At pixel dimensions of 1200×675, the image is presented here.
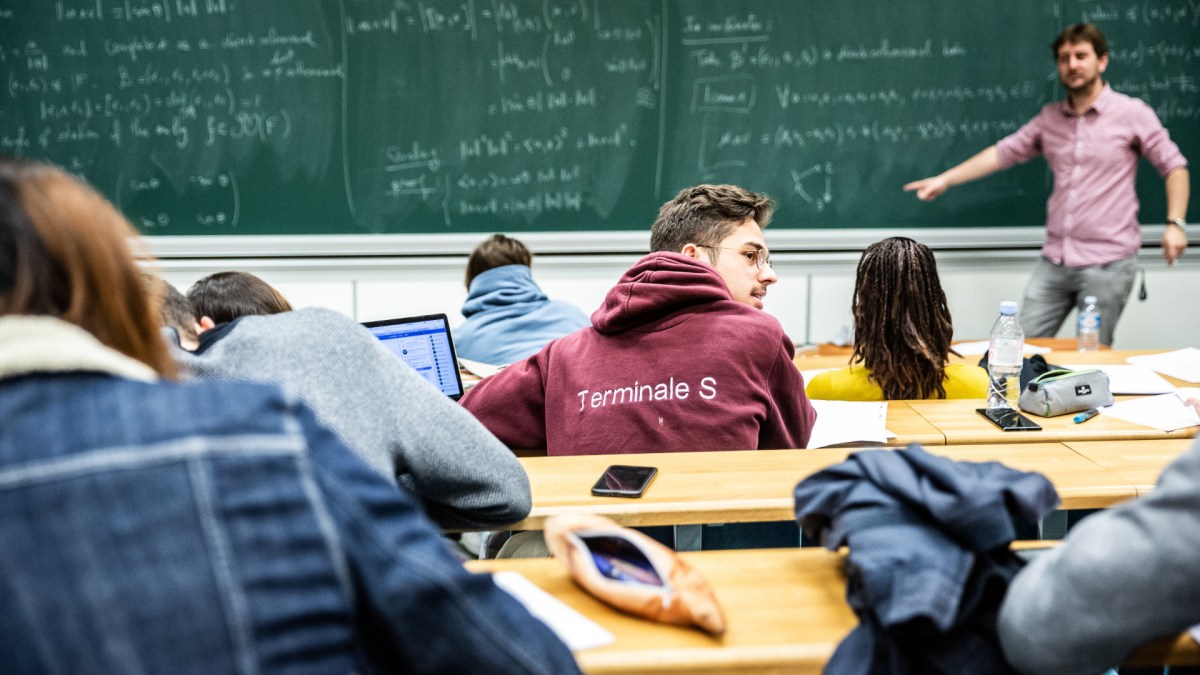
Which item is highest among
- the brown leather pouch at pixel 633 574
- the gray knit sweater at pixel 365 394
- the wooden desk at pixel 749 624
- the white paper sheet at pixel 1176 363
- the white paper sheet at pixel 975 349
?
the gray knit sweater at pixel 365 394

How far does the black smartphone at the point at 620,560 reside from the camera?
1227mm

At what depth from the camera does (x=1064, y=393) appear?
7.76 ft

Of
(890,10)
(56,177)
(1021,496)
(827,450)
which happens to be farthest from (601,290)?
(56,177)

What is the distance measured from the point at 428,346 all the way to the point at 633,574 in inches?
62.6

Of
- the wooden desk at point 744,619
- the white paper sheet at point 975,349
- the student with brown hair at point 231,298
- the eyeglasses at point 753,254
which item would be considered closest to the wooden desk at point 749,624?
the wooden desk at point 744,619

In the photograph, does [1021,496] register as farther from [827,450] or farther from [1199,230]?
[1199,230]

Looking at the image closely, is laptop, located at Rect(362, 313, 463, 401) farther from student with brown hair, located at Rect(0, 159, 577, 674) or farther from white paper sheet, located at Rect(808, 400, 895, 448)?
student with brown hair, located at Rect(0, 159, 577, 674)

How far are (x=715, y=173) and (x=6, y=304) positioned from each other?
13.7 feet

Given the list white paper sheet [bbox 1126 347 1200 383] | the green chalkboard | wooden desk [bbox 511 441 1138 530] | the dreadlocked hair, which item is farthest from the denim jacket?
the green chalkboard

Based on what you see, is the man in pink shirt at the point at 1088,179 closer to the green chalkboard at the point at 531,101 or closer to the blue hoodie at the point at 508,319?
the green chalkboard at the point at 531,101

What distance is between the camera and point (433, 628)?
2.73 ft

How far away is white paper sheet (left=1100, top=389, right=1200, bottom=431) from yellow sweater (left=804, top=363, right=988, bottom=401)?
1.07 feet

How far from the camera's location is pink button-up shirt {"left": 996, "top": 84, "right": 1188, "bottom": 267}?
4395mm

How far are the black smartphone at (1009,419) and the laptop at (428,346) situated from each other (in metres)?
1.38
